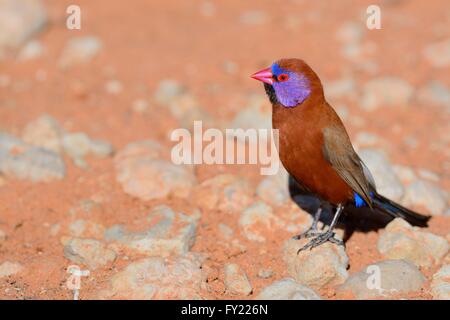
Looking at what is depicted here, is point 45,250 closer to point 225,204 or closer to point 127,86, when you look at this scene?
point 225,204

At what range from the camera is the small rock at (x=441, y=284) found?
188 inches

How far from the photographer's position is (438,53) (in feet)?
28.3

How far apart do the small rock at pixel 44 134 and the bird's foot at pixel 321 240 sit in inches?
105

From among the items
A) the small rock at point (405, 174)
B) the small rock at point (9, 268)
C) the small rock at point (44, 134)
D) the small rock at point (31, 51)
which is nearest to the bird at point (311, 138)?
the small rock at point (405, 174)

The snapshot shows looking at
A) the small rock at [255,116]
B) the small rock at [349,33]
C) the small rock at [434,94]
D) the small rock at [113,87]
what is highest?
the small rock at [349,33]

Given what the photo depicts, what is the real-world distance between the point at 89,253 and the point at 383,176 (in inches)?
107

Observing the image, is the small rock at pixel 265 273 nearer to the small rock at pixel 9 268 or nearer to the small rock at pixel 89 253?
the small rock at pixel 89 253

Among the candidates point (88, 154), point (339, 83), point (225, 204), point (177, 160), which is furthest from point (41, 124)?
point (339, 83)

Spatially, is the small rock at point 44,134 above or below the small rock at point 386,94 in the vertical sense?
below

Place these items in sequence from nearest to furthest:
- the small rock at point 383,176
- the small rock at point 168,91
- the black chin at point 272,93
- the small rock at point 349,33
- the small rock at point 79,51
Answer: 1. the black chin at point 272,93
2. the small rock at point 383,176
3. the small rock at point 168,91
4. the small rock at point 79,51
5. the small rock at point 349,33

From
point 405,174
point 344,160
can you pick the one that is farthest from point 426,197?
point 344,160

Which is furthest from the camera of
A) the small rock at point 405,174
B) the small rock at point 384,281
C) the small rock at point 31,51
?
the small rock at point 31,51

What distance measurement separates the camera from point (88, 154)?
21.5 ft

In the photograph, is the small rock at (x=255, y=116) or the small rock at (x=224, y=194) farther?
the small rock at (x=255, y=116)
